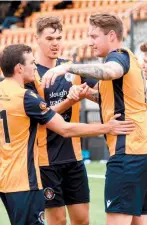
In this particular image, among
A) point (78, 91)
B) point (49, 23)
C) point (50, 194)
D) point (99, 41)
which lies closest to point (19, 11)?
point (49, 23)

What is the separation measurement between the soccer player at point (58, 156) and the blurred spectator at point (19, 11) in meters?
13.9

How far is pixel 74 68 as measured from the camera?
509 centimetres

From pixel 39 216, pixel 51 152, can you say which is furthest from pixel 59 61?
pixel 39 216

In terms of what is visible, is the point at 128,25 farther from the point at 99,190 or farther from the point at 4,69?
the point at 4,69

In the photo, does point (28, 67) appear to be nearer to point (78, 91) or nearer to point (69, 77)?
point (78, 91)

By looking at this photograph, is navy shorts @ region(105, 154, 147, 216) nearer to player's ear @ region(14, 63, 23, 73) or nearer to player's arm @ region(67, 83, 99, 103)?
player's arm @ region(67, 83, 99, 103)

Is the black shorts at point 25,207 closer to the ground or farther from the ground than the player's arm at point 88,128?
closer to the ground

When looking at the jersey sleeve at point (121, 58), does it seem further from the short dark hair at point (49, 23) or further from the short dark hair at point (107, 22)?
the short dark hair at point (49, 23)

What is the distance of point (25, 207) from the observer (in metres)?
5.21

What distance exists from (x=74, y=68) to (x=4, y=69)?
2.02ft

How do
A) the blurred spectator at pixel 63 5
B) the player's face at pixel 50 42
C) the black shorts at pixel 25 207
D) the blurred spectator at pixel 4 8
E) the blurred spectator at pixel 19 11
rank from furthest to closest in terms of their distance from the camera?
the blurred spectator at pixel 19 11, the blurred spectator at pixel 63 5, the blurred spectator at pixel 4 8, the player's face at pixel 50 42, the black shorts at pixel 25 207

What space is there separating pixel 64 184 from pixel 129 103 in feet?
4.66

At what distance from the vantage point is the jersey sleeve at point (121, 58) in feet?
16.6

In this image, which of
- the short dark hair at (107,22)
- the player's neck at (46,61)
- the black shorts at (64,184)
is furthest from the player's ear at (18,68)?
the black shorts at (64,184)
